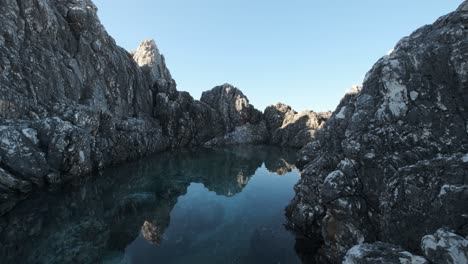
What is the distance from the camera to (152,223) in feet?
80.5

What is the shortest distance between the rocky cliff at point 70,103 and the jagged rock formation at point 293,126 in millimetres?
31207

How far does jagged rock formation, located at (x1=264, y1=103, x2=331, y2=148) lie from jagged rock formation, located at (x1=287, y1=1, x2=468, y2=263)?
7213 centimetres

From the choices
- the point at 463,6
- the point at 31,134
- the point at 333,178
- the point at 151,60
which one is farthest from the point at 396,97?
the point at 151,60

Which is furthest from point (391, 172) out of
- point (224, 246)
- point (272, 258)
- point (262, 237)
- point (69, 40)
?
point (69, 40)

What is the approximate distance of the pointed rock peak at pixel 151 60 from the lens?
92650mm

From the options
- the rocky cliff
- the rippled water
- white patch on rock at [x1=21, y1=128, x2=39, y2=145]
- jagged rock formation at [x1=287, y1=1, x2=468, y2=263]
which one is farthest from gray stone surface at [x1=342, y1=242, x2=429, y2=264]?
white patch on rock at [x1=21, y1=128, x2=39, y2=145]

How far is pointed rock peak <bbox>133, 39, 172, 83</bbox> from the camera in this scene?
304 feet

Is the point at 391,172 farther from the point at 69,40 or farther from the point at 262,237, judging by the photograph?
the point at 69,40

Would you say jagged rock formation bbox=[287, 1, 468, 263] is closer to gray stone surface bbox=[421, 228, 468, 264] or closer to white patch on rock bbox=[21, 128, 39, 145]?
gray stone surface bbox=[421, 228, 468, 264]

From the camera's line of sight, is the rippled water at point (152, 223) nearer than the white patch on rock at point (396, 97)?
No

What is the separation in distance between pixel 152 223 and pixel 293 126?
82259mm

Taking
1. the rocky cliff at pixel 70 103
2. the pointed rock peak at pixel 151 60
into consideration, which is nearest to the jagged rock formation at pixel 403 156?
the rocky cliff at pixel 70 103

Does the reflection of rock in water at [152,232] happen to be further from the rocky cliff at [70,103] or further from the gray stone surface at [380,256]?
the gray stone surface at [380,256]

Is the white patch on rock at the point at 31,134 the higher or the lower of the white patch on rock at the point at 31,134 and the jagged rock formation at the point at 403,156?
the higher
